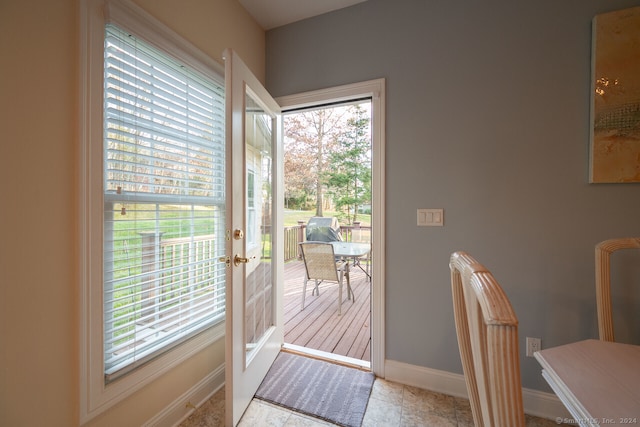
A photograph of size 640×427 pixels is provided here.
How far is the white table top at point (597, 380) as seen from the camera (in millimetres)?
556

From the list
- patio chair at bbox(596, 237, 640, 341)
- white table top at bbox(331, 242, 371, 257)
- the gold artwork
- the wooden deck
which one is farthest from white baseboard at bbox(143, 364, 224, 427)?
the gold artwork

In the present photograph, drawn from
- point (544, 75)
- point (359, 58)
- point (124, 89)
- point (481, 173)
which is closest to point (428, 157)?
point (481, 173)

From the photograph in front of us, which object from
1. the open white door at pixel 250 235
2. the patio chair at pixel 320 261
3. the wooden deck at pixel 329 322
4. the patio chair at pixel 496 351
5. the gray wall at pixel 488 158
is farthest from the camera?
the patio chair at pixel 320 261

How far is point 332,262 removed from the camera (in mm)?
2979

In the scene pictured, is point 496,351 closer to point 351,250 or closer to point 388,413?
point 388,413

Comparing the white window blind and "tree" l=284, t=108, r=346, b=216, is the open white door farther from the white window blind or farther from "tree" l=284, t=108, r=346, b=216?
"tree" l=284, t=108, r=346, b=216

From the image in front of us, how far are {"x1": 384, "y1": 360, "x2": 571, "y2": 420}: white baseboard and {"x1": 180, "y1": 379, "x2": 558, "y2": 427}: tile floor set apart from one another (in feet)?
0.12

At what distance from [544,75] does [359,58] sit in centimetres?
111

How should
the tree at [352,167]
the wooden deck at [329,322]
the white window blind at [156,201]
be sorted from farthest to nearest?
the tree at [352,167] < the wooden deck at [329,322] < the white window blind at [156,201]

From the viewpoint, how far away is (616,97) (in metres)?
1.34

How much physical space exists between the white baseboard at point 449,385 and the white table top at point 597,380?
38.4 inches

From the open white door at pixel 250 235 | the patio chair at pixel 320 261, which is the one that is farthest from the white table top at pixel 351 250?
the open white door at pixel 250 235

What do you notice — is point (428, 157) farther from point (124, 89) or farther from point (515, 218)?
point (124, 89)

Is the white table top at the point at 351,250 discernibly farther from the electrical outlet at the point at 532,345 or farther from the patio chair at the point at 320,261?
the electrical outlet at the point at 532,345
